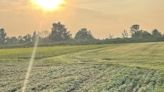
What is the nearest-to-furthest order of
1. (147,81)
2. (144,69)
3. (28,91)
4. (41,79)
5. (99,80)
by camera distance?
1. (28,91)
2. (147,81)
3. (99,80)
4. (41,79)
5. (144,69)

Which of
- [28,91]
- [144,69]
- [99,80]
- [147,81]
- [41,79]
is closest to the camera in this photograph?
[28,91]

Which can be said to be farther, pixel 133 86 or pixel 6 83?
pixel 6 83

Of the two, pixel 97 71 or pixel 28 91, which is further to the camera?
pixel 97 71

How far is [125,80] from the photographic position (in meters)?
32.4

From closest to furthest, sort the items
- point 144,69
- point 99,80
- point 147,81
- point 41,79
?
1. point 147,81
2. point 99,80
3. point 41,79
4. point 144,69

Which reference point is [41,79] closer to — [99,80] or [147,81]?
[99,80]

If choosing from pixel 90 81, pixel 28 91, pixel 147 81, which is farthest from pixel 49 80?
pixel 147 81

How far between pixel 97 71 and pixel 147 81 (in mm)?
9769

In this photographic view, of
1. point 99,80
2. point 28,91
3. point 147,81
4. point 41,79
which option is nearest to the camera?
point 28,91

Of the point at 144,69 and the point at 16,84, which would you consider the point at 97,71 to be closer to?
the point at 144,69

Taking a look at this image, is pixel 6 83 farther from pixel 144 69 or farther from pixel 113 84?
pixel 144 69

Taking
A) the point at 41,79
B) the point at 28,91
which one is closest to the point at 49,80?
the point at 41,79

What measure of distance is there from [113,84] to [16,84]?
7.75 m

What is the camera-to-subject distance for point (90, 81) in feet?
109
